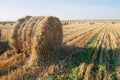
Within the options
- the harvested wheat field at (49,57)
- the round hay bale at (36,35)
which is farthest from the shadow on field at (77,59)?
the round hay bale at (36,35)

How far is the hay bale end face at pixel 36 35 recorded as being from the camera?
11.6m

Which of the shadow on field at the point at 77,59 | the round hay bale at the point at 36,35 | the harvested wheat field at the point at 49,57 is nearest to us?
the harvested wheat field at the point at 49,57

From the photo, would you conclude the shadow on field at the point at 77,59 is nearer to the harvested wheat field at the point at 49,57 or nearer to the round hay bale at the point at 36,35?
the harvested wheat field at the point at 49,57

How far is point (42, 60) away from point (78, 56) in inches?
78.7

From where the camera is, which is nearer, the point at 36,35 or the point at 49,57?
the point at 49,57

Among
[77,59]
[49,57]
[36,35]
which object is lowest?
[77,59]

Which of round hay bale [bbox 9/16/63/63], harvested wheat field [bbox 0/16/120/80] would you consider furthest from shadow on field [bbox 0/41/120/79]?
round hay bale [bbox 9/16/63/63]

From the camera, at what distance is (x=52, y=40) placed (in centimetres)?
1230

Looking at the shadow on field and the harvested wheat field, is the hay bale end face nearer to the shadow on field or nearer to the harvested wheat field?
the harvested wheat field

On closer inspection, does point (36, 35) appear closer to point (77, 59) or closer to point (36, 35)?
point (36, 35)

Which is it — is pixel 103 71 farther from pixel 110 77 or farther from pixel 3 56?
pixel 3 56

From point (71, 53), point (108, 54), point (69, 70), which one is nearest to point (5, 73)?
point (69, 70)

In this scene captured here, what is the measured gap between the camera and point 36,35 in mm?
11633

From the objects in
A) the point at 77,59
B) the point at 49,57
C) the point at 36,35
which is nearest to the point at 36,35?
the point at 36,35
